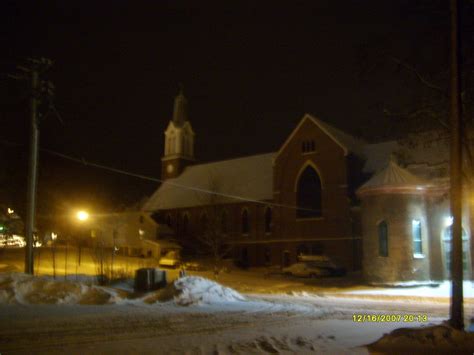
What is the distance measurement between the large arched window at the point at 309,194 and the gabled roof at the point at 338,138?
141 inches

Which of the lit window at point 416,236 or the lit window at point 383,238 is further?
the lit window at point 383,238

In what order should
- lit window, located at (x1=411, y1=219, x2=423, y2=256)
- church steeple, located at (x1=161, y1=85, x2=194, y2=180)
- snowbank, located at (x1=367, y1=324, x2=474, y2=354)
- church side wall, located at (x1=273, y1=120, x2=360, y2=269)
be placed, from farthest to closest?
1. church steeple, located at (x1=161, y1=85, x2=194, y2=180)
2. church side wall, located at (x1=273, y1=120, x2=360, y2=269)
3. lit window, located at (x1=411, y1=219, x2=423, y2=256)
4. snowbank, located at (x1=367, y1=324, x2=474, y2=354)

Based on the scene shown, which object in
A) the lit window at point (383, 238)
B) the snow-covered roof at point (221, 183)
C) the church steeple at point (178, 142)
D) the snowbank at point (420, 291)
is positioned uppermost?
the church steeple at point (178, 142)

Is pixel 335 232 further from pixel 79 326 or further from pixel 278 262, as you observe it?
pixel 79 326

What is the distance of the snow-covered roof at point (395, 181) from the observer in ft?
105

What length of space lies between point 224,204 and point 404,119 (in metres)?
38.1

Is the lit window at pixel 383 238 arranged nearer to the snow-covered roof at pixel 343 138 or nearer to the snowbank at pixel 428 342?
the snow-covered roof at pixel 343 138

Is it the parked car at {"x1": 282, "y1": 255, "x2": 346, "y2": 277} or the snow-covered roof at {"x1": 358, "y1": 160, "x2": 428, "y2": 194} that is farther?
the parked car at {"x1": 282, "y1": 255, "x2": 346, "y2": 277}

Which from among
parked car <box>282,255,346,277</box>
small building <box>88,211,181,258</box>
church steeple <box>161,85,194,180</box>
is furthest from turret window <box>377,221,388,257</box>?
church steeple <box>161,85,194,180</box>

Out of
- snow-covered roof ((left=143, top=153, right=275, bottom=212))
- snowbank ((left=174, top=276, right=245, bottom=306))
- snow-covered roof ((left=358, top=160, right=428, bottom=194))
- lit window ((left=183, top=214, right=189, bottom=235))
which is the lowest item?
snowbank ((left=174, top=276, right=245, bottom=306))

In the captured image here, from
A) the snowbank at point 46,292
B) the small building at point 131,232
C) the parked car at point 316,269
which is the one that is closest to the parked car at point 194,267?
the parked car at point 316,269

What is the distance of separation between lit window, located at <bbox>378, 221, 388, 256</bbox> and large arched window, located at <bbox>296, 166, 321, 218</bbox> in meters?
12.8

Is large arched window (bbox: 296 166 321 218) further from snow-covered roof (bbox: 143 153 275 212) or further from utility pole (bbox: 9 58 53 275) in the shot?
utility pole (bbox: 9 58 53 275)

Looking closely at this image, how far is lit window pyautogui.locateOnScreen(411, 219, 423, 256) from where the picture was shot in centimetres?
3180
